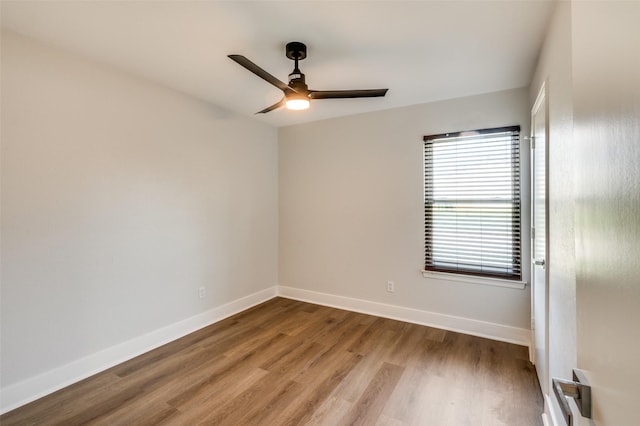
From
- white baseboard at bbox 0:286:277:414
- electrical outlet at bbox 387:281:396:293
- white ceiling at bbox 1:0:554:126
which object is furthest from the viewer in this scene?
electrical outlet at bbox 387:281:396:293

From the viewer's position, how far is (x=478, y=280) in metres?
3.01

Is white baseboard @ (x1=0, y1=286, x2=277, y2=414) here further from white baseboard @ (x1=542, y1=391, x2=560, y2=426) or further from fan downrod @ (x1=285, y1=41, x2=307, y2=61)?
white baseboard @ (x1=542, y1=391, x2=560, y2=426)

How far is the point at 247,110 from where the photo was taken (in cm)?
356

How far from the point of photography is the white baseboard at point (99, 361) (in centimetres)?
197

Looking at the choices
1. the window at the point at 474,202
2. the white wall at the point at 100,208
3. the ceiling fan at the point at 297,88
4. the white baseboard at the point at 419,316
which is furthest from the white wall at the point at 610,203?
the white wall at the point at 100,208

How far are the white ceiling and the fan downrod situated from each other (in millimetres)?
35

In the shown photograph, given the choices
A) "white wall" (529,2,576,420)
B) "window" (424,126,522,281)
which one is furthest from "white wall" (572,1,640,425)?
"window" (424,126,522,281)

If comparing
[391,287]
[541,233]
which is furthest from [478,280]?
[541,233]

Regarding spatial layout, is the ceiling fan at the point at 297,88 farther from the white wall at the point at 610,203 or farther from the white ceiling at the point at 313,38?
the white wall at the point at 610,203

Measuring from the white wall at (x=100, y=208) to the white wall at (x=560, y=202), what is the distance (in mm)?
3076

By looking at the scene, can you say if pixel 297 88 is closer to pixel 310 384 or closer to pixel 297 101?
pixel 297 101

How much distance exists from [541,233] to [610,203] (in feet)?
6.02

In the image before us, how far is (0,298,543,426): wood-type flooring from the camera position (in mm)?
1880

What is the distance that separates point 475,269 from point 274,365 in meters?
2.23
